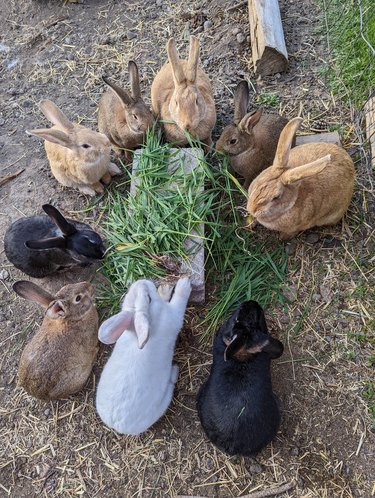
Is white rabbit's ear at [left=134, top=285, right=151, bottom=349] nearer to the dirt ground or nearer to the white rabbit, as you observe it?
the white rabbit

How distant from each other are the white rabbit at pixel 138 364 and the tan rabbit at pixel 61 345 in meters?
0.34

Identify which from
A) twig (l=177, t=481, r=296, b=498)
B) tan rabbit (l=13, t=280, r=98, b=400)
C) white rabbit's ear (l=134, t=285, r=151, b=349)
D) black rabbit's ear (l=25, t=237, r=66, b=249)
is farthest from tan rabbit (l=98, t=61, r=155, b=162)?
twig (l=177, t=481, r=296, b=498)

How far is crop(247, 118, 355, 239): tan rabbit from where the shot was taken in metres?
3.16

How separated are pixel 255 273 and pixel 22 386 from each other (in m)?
1.96

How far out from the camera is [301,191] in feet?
10.8

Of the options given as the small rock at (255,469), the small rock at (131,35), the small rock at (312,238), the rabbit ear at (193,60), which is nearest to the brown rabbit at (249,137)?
the rabbit ear at (193,60)

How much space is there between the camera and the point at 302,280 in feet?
11.5

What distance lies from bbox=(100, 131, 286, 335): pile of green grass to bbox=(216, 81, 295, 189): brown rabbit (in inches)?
6.3

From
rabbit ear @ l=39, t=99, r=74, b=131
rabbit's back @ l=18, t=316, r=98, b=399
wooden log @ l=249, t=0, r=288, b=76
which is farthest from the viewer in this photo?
wooden log @ l=249, t=0, r=288, b=76

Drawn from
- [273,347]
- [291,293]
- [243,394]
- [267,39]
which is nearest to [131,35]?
[267,39]

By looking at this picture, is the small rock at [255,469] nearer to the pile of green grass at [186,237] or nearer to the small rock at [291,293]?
the pile of green grass at [186,237]

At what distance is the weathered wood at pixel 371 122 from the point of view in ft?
12.6

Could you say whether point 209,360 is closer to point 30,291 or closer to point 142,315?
point 142,315

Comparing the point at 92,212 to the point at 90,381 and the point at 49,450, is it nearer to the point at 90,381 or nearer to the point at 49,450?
the point at 90,381
